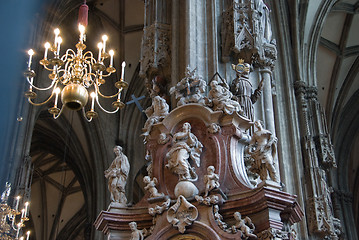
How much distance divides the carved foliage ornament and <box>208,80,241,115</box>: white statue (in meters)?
1.22

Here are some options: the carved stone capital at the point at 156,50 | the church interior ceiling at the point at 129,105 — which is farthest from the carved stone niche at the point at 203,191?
the church interior ceiling at the point at 129,105

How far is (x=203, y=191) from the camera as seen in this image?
222 inches

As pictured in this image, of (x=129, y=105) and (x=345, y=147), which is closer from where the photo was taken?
(x=129, y=105)

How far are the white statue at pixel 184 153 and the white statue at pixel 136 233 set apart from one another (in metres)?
0.71

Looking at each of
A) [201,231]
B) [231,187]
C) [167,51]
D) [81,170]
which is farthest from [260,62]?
[81,170]

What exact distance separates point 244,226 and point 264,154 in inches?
31.3

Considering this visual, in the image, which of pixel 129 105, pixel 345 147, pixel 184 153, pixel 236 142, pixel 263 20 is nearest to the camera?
pixel 184 153

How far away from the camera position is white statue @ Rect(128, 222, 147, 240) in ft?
18.5

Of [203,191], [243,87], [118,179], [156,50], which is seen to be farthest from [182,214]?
[156,50]

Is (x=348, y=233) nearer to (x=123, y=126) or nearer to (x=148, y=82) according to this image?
(x=123, y=126)

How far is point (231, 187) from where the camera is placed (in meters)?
5.66

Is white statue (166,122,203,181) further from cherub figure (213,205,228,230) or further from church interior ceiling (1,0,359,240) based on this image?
church interior ceiling (1,0,359,240)

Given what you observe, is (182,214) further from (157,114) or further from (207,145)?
(157,114)

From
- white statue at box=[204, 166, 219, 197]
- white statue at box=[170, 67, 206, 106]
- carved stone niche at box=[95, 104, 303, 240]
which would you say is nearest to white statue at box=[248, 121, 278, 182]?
carved stone niche at box=[95, 104, 303, 240]
